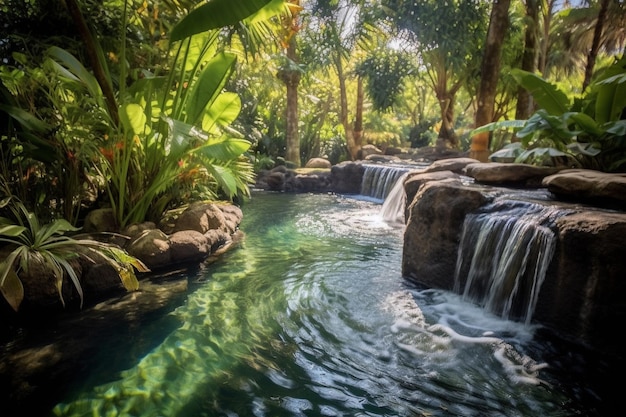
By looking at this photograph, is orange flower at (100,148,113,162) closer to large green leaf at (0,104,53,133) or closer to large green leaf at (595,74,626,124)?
large green leaf at (0,104,53,133)

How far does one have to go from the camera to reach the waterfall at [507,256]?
3.69 meters

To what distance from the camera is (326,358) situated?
311 centimetres

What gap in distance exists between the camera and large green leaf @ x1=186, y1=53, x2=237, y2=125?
516cm

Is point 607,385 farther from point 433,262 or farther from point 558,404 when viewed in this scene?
point 433,262

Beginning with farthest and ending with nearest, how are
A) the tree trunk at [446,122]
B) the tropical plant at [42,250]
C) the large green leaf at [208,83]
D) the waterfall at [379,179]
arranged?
the tree trunk at [446,122] < the waterfall at [379,179] < the large green leaf at [208,83] < the tropical plant at [42,250]

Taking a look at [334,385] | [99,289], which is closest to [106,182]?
[99,289]

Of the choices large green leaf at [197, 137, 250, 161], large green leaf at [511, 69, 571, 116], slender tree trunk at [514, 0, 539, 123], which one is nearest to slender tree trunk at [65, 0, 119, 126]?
large green leaf at [197, 137, 250, 161]

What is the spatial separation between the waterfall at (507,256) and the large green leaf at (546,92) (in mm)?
3075

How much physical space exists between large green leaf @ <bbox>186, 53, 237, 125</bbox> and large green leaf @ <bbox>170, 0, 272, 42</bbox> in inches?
42.6

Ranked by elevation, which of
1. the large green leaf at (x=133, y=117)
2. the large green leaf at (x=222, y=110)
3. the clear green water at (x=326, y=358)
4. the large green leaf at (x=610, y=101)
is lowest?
the clear green water at (x=326, y=358)

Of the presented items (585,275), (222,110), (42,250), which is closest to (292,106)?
(222,110)

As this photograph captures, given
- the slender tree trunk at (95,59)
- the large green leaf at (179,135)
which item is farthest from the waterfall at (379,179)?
the slender tree trunk at (95,59)

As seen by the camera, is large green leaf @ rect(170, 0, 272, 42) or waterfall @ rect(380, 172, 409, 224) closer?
large green leaf @ rect(170, 0, 272, 42)

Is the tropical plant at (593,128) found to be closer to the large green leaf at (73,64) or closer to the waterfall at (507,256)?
the waterfall at (507,256)
